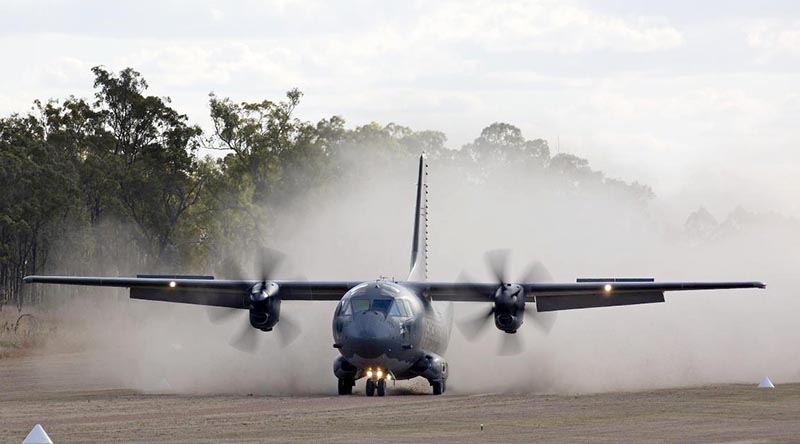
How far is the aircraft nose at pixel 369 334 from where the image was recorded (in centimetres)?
3250

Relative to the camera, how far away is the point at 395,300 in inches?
1316

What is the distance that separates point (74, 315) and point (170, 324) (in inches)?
691

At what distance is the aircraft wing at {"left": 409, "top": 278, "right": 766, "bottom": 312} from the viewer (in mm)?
34906

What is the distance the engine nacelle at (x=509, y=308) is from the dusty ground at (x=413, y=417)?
6.46ft

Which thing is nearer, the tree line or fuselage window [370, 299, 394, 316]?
fuselage window [370, 299, 394, 316]

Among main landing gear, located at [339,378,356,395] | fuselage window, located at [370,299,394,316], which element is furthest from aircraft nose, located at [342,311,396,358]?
main landing gear, located at [339,378,356,395]

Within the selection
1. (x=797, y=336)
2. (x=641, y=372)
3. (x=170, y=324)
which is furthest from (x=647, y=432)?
(x=170, y=324)

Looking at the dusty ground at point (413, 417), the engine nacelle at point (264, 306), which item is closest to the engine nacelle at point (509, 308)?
the dusty ground at point (413, 417)

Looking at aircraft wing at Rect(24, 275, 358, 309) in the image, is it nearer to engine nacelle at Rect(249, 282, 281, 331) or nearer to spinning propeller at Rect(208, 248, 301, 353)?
spinning propeller at Rect(208, 248, 301, 353)

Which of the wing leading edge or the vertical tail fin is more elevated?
the vertical tail fin

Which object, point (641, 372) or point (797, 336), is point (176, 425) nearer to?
point (641, 372)

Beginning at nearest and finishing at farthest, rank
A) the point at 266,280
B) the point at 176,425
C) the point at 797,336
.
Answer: the point at 176,425, the point at 266,280, the point at 797,336

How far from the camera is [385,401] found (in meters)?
31.0

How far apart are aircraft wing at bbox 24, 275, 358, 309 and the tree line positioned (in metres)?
46.9
